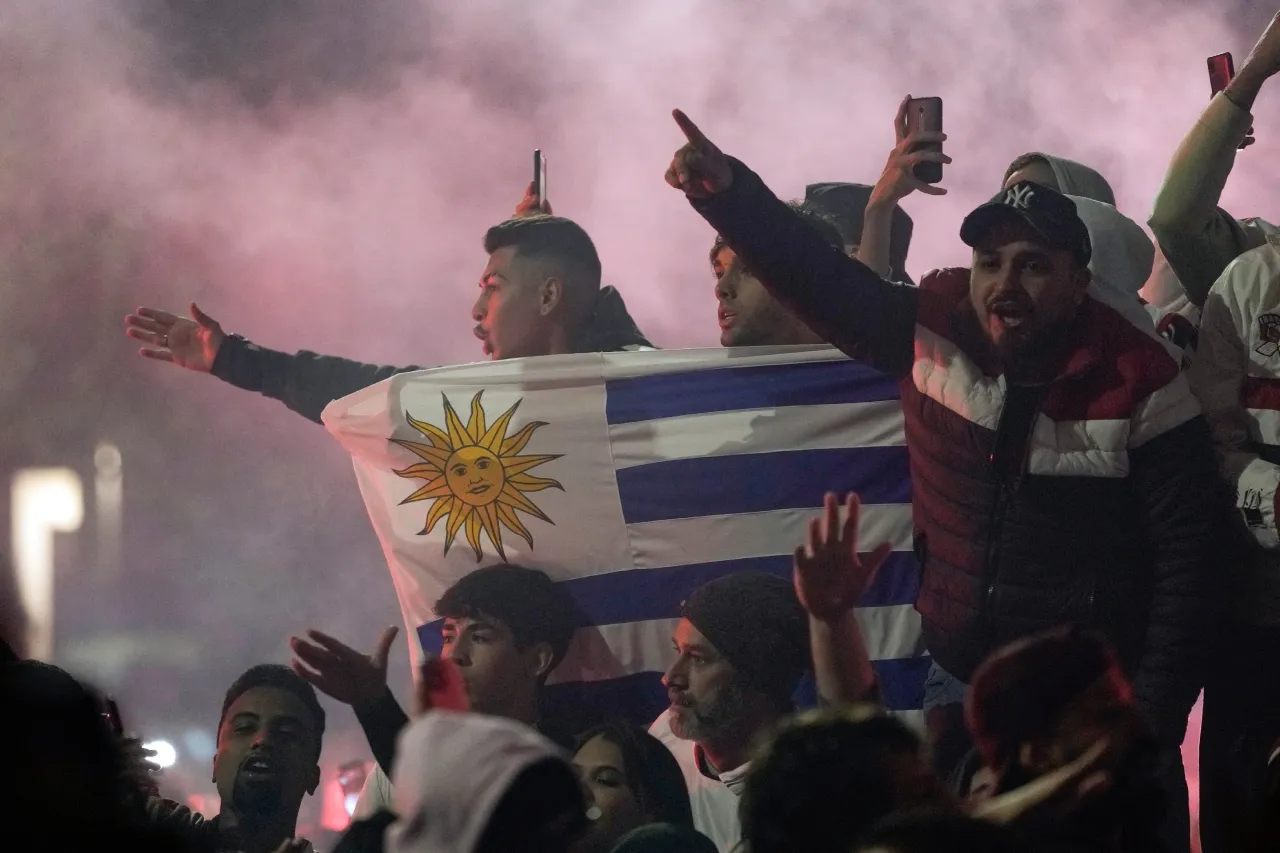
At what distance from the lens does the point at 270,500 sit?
31.4ft

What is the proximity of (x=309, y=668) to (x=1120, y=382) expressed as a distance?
176 cm

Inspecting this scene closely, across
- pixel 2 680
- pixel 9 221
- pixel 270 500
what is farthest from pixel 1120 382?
pixel 270 500

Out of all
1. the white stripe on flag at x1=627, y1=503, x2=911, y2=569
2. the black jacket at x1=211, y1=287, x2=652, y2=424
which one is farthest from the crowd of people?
the black jacket at x1=211, y1=287, x2=652, y2=424

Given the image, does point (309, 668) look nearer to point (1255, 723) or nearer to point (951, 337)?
point (951, 337)

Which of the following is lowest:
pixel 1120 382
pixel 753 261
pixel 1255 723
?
pixel 1255 723

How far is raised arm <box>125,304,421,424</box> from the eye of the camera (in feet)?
16.4

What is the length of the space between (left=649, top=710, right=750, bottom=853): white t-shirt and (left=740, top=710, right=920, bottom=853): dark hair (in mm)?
1316

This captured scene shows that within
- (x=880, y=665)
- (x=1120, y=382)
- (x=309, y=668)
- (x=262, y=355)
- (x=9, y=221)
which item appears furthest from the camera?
(x=9, y=221)

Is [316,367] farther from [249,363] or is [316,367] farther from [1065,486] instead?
[1065,486]

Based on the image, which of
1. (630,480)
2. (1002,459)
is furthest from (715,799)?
(630,480)

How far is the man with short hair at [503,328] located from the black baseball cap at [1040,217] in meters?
1.75

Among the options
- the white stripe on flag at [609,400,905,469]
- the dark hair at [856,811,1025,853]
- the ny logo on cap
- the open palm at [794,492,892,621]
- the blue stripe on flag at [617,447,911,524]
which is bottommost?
the dark hair at [856,811,1025,853]

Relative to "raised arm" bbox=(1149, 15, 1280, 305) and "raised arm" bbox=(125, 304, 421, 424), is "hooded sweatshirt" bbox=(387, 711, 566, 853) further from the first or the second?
"raised arm" bbox=(125, 304, 421, 424)

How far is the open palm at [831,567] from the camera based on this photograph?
9.90ft
